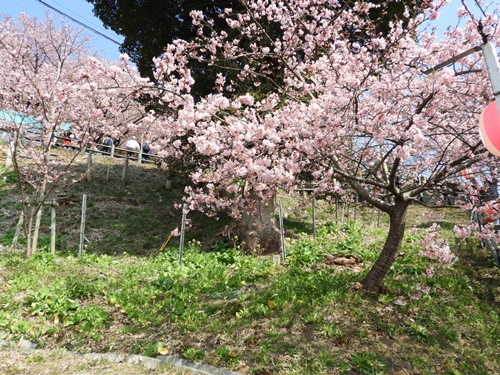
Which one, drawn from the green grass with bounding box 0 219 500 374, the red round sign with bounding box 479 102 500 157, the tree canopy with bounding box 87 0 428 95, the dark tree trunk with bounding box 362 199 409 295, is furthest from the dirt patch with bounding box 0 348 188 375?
the tree canopy with bounding box 87 0 428 95

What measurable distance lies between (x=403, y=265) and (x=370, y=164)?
91.6 inches

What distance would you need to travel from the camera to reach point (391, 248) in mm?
5020

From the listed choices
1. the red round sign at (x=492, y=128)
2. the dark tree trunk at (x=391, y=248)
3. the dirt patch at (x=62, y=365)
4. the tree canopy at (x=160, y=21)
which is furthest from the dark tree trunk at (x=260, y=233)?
the red round sign at (x=492, y=128)

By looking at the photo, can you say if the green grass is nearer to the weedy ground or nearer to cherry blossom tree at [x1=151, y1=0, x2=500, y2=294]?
the weedy ground

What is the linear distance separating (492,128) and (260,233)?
6801 millimetres

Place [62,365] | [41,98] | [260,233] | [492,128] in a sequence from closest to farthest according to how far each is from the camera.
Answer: [492,128] < [62,365] < [41,98] < [260,233]

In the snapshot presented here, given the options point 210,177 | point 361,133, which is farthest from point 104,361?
point 361,133

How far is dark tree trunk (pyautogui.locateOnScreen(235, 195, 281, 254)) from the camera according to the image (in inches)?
342

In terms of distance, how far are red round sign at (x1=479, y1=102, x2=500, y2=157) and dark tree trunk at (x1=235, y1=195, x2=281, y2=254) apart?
632cm

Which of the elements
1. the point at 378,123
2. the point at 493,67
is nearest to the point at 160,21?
the point at 378,123

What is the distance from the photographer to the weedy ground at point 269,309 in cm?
386

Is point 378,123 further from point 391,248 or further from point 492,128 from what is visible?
point 391,248

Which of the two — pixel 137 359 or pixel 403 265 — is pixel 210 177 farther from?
→ pixel 403 265

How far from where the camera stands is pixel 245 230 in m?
8.93
